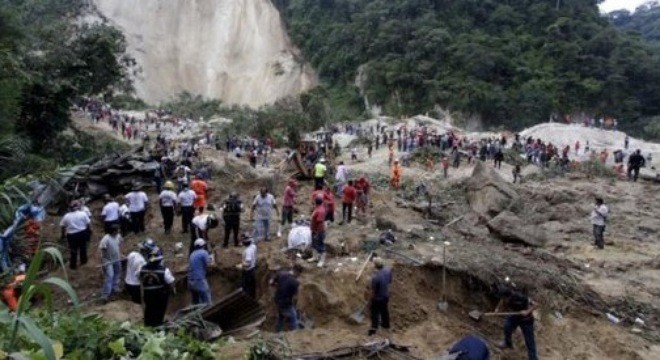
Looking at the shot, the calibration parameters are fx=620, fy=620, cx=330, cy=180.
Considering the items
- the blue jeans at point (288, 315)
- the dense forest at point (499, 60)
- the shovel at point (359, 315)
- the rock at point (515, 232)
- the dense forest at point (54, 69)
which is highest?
the dense forest at point (499, 60)

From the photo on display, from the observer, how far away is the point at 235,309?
7109 millimetres

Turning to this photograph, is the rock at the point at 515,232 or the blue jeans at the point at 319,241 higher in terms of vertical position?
the blue jeans at the point at 319,241

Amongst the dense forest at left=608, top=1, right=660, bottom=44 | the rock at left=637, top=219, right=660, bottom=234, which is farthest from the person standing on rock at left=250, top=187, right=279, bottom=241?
the dense forest at left=608, top=1, right=660, bottom=44

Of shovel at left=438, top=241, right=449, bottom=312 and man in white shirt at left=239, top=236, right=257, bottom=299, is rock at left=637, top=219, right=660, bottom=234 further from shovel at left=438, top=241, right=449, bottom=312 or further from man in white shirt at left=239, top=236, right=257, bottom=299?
man in white shirt at left=239, top=236, right=257, bottom=299

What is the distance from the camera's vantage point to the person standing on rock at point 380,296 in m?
8.18

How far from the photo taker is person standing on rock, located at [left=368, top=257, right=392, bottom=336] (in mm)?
8180

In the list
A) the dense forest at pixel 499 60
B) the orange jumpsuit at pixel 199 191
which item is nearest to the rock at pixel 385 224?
the orange jumpsuit at pixel 199 191

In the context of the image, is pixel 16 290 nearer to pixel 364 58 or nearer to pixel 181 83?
pixel 364 58

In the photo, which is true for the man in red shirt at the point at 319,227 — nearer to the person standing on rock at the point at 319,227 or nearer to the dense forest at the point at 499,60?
the person standing on rock at the point at 319,227

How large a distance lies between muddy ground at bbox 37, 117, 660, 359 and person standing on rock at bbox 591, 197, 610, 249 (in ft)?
0.76

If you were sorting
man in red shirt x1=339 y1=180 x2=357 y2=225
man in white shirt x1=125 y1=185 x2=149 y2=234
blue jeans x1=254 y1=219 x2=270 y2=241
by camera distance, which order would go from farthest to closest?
man in red shirt x1=339 y1=180 x2=357 y2=225 < man in white shirt x1=125 y1=185 x2=149 y2=234 < blue jeans x1=254 y1=219 x2=270 y2=241

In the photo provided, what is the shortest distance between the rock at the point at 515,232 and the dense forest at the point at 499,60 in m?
31.0

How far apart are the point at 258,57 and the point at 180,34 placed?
25.8 feet

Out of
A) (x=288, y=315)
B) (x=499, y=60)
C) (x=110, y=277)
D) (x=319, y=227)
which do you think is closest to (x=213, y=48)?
(x=499, y=60)
